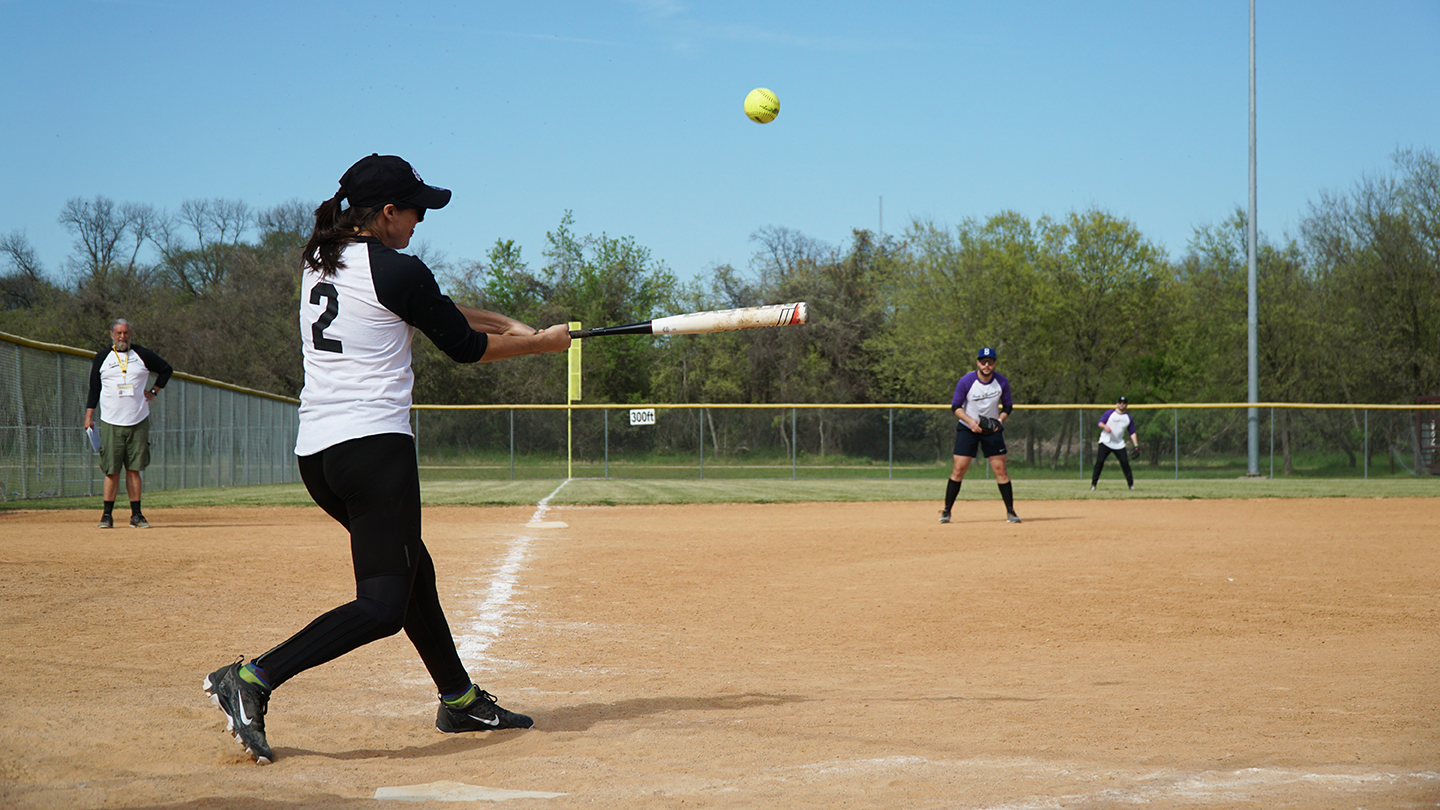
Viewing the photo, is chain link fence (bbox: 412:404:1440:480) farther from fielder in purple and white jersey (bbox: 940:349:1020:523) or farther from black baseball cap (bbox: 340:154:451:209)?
black baseball cap (bbox: 340:154:451:209)

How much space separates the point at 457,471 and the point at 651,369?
20.3 meters

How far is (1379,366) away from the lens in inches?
1405

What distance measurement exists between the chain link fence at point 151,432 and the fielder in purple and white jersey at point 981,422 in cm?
1253

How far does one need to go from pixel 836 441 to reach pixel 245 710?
26.9 metres

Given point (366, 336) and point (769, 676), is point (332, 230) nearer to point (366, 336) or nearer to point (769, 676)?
point (366, 336)

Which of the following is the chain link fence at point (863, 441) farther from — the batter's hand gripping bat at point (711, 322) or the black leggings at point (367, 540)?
the black leggings at point (367, 540)

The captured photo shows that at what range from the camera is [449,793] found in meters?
2.90

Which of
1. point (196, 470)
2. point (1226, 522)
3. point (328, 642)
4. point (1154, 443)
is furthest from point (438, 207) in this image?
point (1154, 443)

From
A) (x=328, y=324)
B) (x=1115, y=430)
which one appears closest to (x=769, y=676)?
(x=328, y=324)

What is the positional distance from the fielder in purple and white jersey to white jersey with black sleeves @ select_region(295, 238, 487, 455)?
9.80m

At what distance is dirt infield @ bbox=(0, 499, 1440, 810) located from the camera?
300cm

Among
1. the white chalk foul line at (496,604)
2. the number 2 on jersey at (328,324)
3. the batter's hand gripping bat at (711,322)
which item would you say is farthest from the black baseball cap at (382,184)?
the white chalk foul line at (496,604)

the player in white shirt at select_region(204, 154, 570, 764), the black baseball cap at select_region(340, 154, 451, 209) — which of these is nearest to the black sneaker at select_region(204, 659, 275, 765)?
the player in white shirt at select_region(204, 154, 570, 764)

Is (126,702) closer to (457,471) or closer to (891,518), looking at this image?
(891,518)
